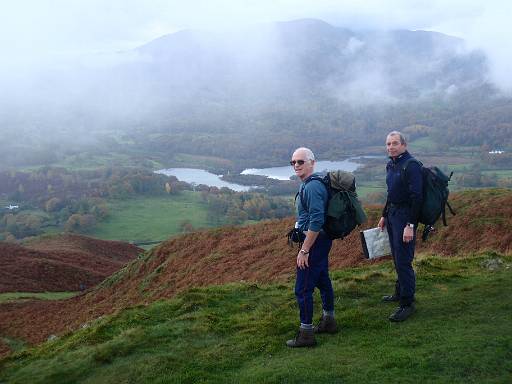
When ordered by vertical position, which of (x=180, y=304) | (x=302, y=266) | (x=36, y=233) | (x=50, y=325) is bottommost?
(x=36, y=233)

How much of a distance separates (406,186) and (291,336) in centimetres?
370

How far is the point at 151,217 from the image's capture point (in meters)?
138

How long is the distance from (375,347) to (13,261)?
1767 inches

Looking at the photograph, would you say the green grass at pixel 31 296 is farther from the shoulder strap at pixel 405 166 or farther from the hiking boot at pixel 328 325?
the shoulder strap at pixel 405 166

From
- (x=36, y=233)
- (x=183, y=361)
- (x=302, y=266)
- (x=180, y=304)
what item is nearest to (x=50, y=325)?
(x=180, y=304)

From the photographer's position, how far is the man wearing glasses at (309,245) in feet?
28.2

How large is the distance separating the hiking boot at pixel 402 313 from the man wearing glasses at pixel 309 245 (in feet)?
4.56

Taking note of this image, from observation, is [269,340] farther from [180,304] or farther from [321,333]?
[180,304]

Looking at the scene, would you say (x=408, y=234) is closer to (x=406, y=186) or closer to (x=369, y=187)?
(x=406, y=186)

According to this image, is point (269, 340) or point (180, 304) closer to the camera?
point (269, 340)

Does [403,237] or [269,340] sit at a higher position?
[403,237]

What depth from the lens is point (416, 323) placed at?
9.76 metres

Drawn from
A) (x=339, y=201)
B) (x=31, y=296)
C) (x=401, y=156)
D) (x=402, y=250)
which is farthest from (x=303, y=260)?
(x=31, y=296)

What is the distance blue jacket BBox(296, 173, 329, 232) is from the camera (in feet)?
28.0
